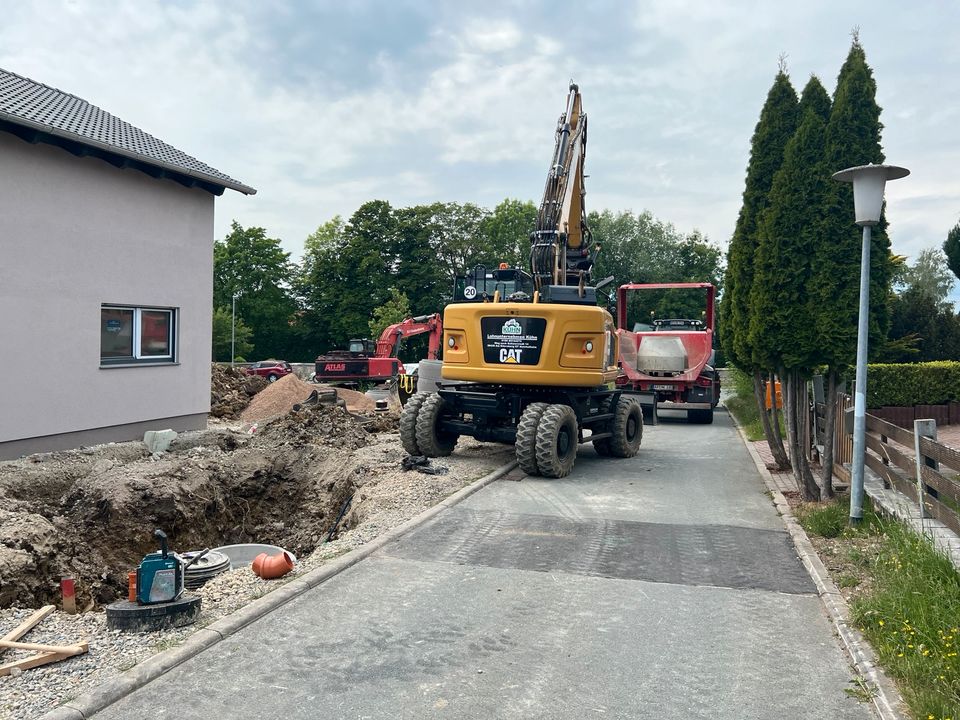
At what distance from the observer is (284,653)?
4.74 m

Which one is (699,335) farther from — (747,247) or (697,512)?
(697,512)

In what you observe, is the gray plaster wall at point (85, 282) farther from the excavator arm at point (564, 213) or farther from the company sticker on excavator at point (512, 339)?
the excavator arm at point (564, 213)

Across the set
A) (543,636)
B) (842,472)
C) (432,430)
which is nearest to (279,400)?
(432,430)

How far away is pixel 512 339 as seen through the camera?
11.1 meters

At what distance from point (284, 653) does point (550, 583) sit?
90.7 inches

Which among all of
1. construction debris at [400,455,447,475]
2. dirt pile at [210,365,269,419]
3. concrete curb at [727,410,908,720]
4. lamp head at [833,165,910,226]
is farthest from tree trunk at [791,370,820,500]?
dirt pile at [210,365,269,419]

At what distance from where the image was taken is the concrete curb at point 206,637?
13.0ft

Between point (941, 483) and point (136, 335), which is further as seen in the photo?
point (136, 335)

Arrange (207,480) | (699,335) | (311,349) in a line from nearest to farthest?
(207,480), (699,335), (311,349)

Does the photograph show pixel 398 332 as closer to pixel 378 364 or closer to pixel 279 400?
pixel 378 364

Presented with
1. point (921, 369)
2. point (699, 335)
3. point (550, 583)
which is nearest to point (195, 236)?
point (550, 583)

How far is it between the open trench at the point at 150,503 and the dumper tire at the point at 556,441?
2.74 meters

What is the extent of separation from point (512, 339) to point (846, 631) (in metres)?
6.70

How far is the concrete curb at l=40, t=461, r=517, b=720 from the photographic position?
397 cm
